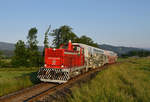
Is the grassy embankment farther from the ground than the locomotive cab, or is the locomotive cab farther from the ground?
the locomotive cab

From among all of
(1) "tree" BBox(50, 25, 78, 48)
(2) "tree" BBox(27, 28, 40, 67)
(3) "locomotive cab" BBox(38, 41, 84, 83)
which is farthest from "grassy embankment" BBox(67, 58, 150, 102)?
(1) "tree" BBox(50, 25, 78, 48)

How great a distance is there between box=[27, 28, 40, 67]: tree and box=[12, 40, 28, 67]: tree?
1452mm

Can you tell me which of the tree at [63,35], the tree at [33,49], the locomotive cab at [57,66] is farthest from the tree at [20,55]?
the locomotive cab at [57,66]

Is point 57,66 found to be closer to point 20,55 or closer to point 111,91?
point 111,91

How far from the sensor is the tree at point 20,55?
151ft

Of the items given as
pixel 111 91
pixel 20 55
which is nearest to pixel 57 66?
pixel 111 91

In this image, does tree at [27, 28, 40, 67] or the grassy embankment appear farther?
tree at [27, 28, 40, 67]

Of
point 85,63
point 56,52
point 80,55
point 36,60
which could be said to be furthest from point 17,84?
point 36,60

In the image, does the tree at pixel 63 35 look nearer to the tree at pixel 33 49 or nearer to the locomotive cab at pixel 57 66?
the tree at pixel 33 49

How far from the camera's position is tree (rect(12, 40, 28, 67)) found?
→ 4594 cm

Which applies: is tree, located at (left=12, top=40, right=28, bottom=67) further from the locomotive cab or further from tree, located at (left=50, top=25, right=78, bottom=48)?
the locomotive cab

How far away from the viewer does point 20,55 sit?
1871 inches

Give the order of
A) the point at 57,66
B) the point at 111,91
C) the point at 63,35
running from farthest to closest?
the point at 63,35
the point at 57,66
the point at 111,91

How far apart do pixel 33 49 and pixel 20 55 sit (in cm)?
480
